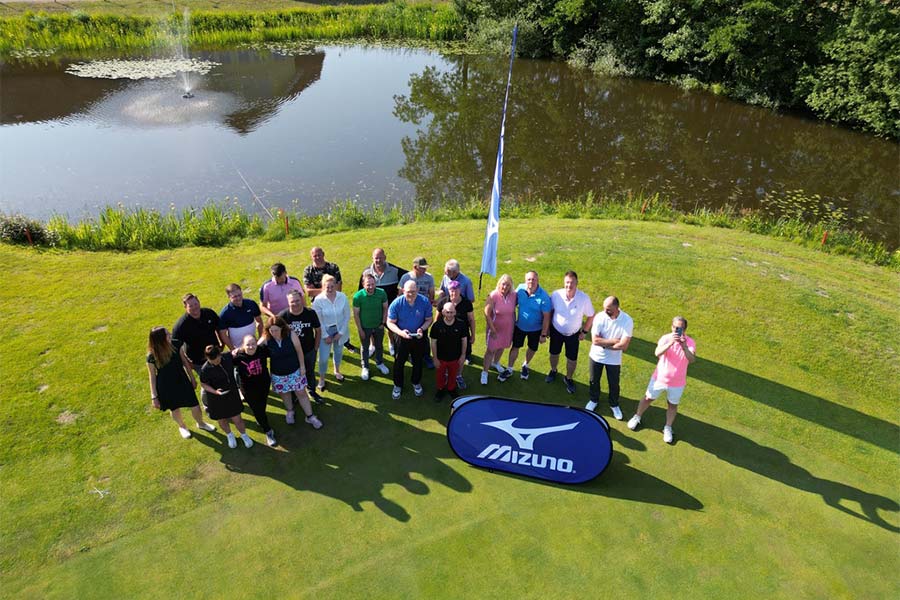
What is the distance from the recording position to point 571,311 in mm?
7746

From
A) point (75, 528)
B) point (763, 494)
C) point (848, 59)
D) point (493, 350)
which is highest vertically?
point (848, 59)

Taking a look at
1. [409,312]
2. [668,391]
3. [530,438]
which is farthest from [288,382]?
[668,391]

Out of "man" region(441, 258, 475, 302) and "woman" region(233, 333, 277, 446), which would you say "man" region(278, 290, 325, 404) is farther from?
"man" region(441, 258, 475, 302)

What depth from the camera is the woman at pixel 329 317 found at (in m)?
7.62

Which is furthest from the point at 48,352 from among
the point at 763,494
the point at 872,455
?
the point at 872,455

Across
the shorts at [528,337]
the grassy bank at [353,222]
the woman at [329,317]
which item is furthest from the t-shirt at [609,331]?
the grassy bank at [353,222]

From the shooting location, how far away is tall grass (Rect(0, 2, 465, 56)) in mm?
32625

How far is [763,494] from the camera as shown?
6418 millimetres

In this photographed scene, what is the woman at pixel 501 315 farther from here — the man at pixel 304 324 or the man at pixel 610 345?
the man at pixel 304 324

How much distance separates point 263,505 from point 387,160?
1667 cm

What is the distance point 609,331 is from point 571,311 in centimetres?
63

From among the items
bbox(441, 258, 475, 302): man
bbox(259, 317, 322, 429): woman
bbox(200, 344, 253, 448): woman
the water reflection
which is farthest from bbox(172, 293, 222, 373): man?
the water reflection

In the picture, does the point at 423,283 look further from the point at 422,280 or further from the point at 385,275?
the point at 385,275

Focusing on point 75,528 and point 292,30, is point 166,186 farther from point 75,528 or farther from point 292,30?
point 292,30
